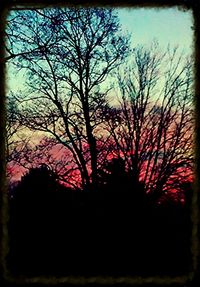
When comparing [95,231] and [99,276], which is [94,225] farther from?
[99,276]

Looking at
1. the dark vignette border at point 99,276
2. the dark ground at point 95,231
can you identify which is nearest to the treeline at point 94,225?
the dark ground at point 95,231

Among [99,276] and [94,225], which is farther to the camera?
[94,225]

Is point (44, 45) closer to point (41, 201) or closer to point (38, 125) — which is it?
point (38, 125)

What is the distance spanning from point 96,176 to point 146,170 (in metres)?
0.22

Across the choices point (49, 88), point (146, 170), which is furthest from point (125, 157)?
point (49, 88)

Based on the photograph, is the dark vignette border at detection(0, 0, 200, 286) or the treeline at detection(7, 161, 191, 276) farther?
the treeline at detection(7, 161, 191, 276)

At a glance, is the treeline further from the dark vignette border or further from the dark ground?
the dark vignette border

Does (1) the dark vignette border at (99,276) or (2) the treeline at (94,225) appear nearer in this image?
(1) the dark vignette border at (99,276)

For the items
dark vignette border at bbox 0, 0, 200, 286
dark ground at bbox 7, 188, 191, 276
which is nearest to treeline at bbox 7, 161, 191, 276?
dark ground at bbox 7, 188, 191, 276

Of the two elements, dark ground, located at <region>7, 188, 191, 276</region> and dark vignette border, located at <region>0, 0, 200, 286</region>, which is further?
dark ground, located at <region>7, 188, 191, 276</region>

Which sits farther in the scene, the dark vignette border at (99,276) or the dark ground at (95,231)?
the dark ground at (95,231)

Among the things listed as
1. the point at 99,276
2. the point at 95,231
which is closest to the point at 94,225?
the point at 95,231

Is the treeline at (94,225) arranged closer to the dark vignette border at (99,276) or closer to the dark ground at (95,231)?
the dark ground at (95,231)

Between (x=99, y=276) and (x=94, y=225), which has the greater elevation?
(x=94, y=225)
